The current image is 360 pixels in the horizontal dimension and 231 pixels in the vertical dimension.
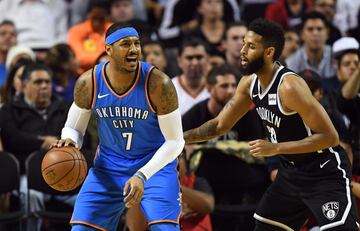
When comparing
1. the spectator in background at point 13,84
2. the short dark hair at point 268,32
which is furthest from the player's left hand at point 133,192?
the spectator in background at point 13,84

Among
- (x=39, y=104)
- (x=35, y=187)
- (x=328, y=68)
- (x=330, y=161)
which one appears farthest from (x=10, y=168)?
(x=328, y=68)

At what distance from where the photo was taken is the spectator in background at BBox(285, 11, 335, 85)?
9.78 meters

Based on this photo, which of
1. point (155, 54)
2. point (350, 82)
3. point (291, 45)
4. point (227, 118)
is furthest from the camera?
point (291, 45)

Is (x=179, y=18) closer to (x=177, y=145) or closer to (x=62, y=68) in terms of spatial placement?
(x=62, y=68)

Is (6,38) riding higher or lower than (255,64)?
higher

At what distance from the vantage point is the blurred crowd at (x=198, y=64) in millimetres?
8031

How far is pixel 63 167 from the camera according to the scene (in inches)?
222

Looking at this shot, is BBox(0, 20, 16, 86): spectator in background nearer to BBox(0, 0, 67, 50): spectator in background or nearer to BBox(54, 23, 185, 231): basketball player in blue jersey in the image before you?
BBox(0, 0, 67, 50): spectator in background

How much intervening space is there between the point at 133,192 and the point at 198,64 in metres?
4.04

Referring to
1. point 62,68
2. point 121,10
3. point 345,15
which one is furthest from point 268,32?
point 345,15

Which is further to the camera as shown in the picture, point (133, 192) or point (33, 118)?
point (33, 118)

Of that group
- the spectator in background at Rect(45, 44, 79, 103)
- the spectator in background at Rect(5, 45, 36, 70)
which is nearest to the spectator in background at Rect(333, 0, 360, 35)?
the spectator in background at Rect(45, 44, 79, 103)

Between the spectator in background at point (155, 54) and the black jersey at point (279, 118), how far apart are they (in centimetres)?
378

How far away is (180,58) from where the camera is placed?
9453mm
